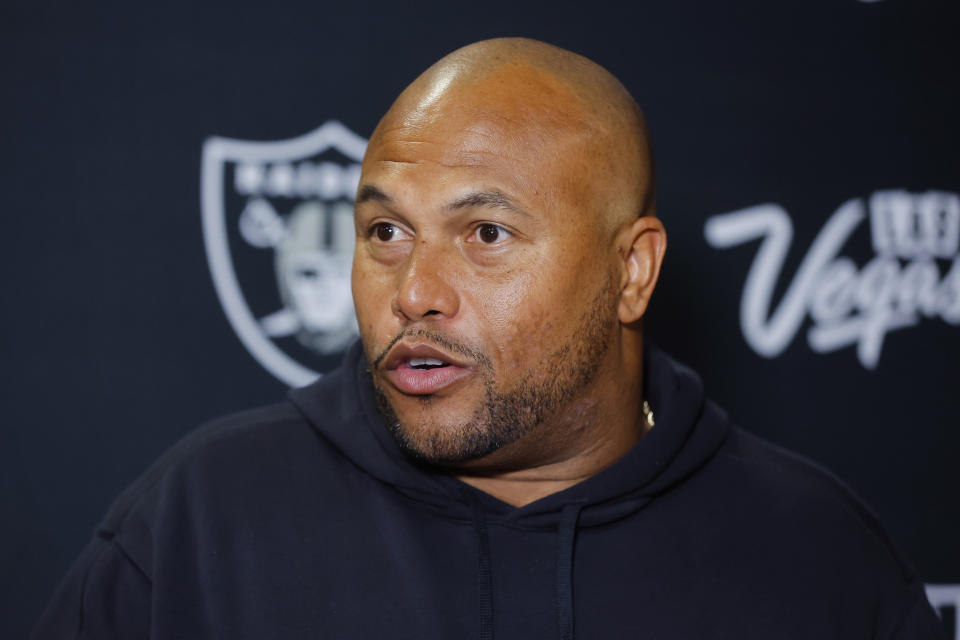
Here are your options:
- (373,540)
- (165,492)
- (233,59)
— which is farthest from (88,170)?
(373,540)

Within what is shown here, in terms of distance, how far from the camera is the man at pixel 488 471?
3.86ft

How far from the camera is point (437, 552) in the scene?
123 cm

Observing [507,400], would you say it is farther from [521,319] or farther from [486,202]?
[486,202]

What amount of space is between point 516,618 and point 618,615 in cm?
13

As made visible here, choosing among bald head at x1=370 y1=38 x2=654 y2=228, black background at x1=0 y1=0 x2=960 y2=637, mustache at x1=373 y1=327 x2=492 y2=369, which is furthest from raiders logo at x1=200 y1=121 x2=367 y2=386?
mustache at x1=373 y1=327 x2=492 y2=369

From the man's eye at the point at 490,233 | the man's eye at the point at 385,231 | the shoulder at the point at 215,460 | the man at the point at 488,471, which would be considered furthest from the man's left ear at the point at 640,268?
the shoulder at the point at 215,460

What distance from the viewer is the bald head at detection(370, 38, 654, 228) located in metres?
1.20

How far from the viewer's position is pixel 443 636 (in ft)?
3.85

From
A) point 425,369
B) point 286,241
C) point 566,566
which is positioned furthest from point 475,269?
point 286,241

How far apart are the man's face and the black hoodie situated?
0.12 meters

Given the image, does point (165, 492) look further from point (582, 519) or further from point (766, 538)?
point (766, 538)

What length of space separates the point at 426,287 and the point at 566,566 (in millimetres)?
394

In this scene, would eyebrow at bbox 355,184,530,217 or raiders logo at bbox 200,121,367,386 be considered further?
raiders logo at bbox 200,121,367,386

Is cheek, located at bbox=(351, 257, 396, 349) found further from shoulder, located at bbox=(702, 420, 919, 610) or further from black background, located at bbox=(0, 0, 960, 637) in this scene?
black background, located at bbox=(0, 0, 960, 637)
